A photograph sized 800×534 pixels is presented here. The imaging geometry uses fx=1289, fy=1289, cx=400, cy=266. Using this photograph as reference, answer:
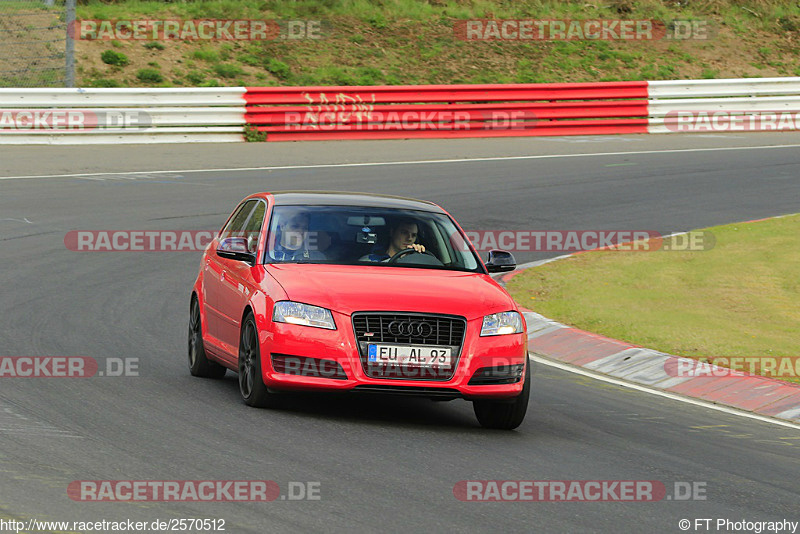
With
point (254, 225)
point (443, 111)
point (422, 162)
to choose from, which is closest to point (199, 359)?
point (254, 225)

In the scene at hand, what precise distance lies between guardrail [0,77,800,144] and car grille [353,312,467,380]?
18.6 metres

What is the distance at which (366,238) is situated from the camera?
9500 millimetres

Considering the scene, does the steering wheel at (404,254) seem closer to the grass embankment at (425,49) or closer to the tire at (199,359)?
the tire at (199,359)

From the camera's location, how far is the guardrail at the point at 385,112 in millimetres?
25844

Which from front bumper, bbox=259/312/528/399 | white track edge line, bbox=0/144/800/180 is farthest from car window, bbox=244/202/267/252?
white track edge line, bbox=0/144/800/180

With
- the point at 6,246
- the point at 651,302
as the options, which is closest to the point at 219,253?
the point at 651,302

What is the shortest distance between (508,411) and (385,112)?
20.8m

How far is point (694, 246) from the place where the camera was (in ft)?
57.3

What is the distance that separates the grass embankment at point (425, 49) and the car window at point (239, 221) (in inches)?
939

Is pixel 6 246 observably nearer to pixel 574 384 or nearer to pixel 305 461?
pixel 574 384

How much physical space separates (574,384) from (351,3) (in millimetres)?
35219

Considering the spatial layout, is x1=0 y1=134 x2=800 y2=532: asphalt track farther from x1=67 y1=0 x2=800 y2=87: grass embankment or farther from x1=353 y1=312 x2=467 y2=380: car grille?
x1=67 y1=0 x2=800 y2=87: grass embankment

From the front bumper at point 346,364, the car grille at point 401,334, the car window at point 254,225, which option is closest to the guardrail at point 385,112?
the car window at point 254,225

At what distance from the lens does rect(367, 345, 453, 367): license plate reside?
8.33m
